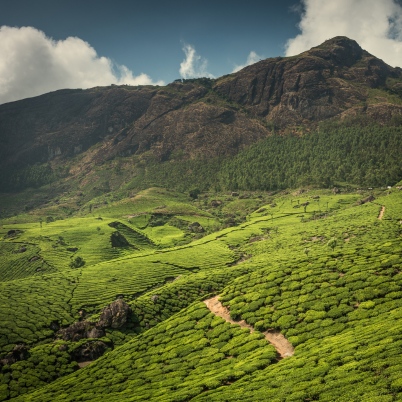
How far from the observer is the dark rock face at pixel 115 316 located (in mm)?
82125

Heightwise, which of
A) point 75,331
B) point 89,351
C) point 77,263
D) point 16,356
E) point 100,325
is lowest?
point 89,351

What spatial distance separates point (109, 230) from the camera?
200 m

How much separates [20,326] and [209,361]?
197ft

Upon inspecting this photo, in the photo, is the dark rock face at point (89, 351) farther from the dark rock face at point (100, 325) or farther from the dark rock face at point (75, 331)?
the dark rock face at point (75, 331)

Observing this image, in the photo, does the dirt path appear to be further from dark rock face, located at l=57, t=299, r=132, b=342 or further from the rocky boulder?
the rocky boulder

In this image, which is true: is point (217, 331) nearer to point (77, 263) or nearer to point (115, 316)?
Answer: point (115, 316)

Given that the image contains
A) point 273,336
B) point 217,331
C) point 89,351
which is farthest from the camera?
point 89,351

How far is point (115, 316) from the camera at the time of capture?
82.7 meters

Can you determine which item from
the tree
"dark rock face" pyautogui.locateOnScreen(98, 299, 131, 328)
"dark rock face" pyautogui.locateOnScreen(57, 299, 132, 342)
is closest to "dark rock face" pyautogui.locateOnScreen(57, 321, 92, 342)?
"dark rock face" pyautogui.locateOnScreen(57, 299, 132, 342)

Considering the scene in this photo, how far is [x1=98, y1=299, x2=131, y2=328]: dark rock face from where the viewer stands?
269 feet

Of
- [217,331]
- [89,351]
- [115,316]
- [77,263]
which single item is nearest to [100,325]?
[115,316]

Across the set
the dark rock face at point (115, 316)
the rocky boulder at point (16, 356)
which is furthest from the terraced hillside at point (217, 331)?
the dark rock face at point (115, 316)

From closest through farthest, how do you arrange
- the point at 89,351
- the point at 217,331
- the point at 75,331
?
the point at 217,331, the point at 89,351, the point at 75,331

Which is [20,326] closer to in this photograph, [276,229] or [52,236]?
[52,236]
